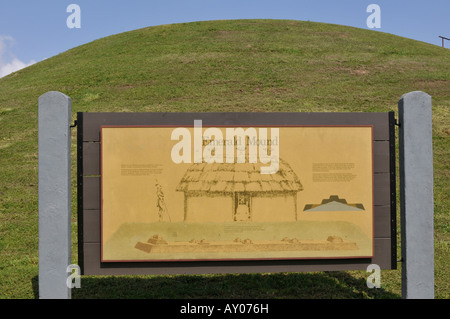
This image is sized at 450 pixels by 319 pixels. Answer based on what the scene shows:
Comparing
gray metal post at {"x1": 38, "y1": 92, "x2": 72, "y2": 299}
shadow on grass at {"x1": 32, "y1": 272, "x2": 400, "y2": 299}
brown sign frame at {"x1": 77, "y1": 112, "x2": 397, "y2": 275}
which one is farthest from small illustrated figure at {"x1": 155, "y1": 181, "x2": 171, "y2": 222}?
shadow on grass at {"x1": 32, "y1": 272, "x2": 400, "y2": 299}

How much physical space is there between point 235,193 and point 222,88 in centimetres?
1802

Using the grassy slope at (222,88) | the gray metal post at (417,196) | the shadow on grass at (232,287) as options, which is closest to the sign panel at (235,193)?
the gray metal post at (417,196)

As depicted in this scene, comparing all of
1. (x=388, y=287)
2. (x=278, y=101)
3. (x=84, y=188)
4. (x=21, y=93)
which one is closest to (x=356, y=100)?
(x=278, y=101)

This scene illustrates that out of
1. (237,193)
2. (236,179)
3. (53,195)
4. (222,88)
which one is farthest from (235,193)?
(222,88)

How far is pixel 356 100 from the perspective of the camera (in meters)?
20.3

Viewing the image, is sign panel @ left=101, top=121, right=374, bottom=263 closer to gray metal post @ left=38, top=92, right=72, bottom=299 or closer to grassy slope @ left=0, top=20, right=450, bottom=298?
gray metal post @ left=38, top=92, right=72, bottom=299

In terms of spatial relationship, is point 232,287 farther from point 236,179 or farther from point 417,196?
point 417,196

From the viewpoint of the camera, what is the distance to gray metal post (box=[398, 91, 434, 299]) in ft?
16.0

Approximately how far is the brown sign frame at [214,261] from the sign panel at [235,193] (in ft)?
0.32

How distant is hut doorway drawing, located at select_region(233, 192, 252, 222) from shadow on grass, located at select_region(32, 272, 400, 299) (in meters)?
1.64

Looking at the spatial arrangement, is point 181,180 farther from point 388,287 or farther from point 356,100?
point 356,100

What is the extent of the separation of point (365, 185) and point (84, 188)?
12.8 ft

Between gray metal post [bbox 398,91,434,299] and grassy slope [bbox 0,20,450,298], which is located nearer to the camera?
gray metal post [bbox 398,91,434,299]

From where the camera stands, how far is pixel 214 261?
491 cm
